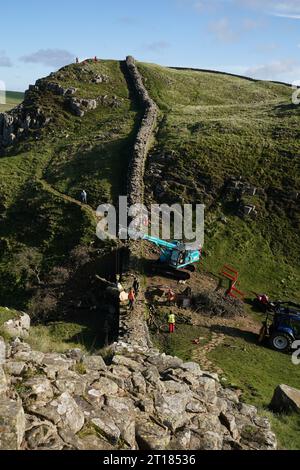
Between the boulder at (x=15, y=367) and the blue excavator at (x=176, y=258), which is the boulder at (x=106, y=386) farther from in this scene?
the blue excavator at (x=176, y=258)

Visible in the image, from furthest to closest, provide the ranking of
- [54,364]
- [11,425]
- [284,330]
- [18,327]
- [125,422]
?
[284,330] → [18,327] → [54,364] → [125,422] → [11,425]

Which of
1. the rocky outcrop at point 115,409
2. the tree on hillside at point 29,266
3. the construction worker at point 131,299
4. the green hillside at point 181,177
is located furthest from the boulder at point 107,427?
the tree on hillside at point 29,266

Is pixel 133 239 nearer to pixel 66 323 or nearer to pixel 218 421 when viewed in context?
pixel 66 323

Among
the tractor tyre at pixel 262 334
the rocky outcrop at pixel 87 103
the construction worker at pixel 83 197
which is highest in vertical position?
the rocky outcrop at pixel 87 103

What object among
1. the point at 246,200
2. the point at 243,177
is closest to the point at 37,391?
the point at 246,200

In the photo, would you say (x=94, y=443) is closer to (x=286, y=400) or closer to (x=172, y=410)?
(x=172, y=410)

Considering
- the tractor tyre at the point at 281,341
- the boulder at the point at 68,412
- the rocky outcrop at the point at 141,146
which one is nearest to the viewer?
the boulder at the point at 68,412

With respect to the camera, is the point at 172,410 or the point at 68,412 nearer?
the point at 68,412
